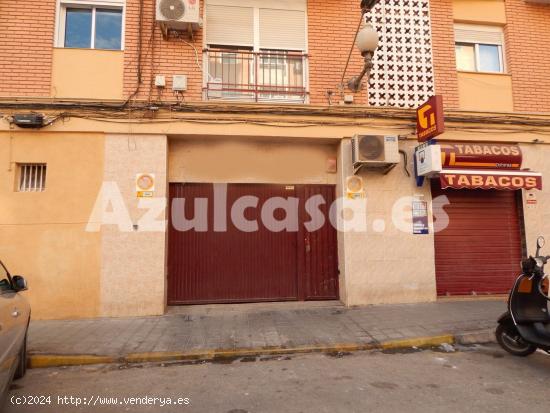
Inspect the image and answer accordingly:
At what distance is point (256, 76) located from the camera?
7629 mm

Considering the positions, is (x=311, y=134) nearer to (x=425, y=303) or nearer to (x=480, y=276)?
(x=425, y=303)

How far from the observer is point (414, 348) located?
527cm

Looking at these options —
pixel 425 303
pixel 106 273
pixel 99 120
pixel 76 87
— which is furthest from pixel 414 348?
pixel 76 87

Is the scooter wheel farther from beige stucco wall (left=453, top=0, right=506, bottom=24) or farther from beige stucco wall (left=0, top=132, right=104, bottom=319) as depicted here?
beige stucco wall (left=453, top=0, right=506, bottom=24)

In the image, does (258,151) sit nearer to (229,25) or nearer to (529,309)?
(229,25)

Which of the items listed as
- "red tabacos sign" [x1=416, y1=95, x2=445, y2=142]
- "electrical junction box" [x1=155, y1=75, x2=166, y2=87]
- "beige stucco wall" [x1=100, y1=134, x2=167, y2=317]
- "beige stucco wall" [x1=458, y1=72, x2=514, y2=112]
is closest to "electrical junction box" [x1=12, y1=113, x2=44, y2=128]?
"beige stucco wall" [x1=100, y1=134, x2=167, y2=317]

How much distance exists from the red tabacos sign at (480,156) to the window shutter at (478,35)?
2652mm

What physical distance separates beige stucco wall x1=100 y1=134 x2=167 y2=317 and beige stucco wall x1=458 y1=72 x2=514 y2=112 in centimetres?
651

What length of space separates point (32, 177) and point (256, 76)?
4.74m

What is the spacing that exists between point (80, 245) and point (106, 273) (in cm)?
70

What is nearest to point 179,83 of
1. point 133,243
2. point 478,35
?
point 133,243

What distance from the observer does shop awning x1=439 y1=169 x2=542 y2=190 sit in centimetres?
717

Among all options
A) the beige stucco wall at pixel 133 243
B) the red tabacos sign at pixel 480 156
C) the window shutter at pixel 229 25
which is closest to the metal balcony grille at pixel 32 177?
the beige stucco wall at pixel 133 243

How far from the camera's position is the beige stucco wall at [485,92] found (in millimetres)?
8094
